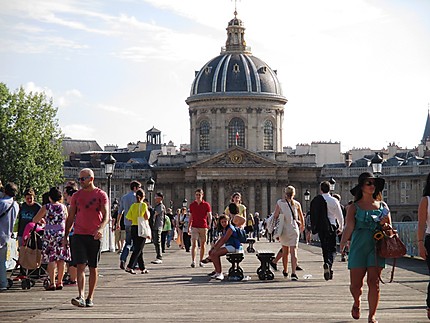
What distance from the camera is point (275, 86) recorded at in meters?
107

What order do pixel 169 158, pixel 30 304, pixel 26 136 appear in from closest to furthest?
pixel 30 304
pixel 26 136
pixel 169 158

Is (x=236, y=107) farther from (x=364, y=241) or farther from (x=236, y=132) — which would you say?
(x=364, y=241)

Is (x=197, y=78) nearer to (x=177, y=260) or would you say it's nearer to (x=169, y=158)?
(x=169, y=158)

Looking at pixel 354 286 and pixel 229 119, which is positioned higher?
pixel 229 119

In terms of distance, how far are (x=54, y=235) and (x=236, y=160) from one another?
82.7 meters

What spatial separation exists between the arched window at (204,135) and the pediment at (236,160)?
531 cm

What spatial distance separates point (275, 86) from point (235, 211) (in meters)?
85.5

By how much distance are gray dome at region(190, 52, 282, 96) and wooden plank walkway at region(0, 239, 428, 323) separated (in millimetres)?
82469

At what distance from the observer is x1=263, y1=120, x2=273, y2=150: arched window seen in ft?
348

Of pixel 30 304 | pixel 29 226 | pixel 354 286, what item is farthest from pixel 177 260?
pixel 354 286

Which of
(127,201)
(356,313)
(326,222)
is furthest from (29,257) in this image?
(356,313)

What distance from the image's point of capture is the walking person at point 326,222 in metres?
21.0

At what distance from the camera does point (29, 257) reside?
18906 millimetres

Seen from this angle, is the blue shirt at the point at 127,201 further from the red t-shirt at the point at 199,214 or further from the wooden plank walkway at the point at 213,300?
the wooden plank walkway at the point at 213,300
